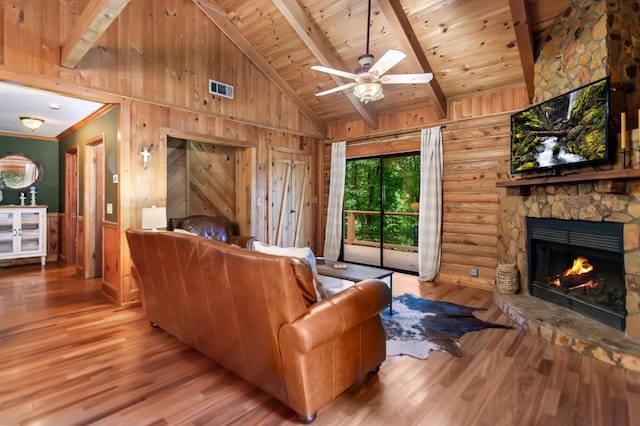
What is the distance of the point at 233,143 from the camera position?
5.18 meters

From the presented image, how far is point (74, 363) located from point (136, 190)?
219 centimetres

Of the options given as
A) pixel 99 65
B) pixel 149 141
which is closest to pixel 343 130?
pixel 149 141

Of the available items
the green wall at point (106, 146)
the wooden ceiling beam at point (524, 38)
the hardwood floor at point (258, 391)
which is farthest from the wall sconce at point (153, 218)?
the wooden ceiling beam at point (524, 38)

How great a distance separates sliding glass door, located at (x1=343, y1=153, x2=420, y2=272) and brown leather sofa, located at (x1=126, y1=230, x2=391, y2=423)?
13.2ft

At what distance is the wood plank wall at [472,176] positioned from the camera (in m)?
4.59

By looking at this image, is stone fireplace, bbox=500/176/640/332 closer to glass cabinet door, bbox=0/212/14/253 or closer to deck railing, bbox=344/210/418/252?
deck railing, bbox=344/210/418/252

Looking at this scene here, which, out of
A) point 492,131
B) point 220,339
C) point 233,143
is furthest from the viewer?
point 233,143

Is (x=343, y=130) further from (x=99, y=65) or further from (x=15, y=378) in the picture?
(x=15, y=378)

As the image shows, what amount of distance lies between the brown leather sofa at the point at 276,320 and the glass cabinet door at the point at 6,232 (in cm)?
523

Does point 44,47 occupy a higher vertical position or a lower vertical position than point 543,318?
higher

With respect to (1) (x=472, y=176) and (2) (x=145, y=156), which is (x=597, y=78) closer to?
(1) (x=472, y=176)

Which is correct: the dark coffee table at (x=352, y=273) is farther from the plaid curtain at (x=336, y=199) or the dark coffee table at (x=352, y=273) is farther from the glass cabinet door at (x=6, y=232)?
the glass cabinet door at (x=6, y=232)

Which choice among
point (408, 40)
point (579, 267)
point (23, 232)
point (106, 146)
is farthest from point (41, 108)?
point (579, 267)

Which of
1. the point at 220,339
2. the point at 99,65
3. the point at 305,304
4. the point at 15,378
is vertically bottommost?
the point at 15,378
